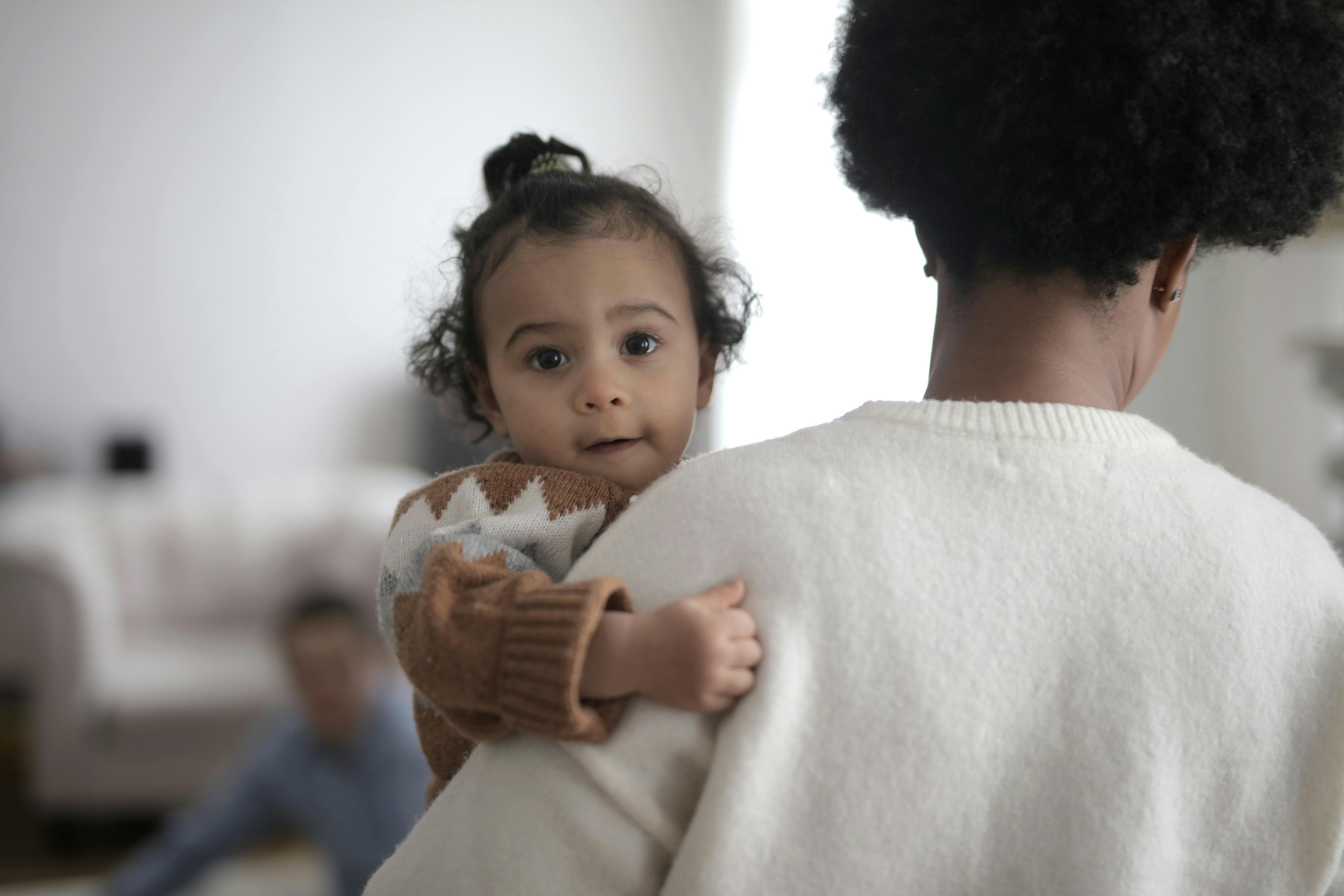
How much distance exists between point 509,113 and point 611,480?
4529mm

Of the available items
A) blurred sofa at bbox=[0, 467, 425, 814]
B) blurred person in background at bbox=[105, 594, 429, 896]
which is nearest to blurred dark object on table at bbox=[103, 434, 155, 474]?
blurred sofa at bbox=[0, 467, 425, 814]

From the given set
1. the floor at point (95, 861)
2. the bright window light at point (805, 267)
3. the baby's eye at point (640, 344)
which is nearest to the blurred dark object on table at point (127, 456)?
the floor at point (95, 861)

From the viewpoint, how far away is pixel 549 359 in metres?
0.92

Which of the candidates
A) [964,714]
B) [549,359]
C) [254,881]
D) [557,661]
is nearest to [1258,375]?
[549,359]

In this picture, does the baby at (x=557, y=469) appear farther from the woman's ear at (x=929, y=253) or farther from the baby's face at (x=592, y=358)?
the woman's ear at (x=929, y=253)

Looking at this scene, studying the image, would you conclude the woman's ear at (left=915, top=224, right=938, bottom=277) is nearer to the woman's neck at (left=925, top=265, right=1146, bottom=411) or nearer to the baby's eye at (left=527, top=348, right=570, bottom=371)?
the woman's neck at (left=925, top=265, right=1146, bottom=411)

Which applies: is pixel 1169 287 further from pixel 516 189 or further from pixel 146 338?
pixel 146 338

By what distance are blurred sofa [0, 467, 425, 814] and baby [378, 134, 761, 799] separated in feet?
7.59

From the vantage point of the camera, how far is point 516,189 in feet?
3.30

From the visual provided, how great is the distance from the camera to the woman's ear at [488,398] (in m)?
1.04

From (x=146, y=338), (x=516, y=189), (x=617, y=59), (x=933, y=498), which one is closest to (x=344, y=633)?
(x=516, y=189)

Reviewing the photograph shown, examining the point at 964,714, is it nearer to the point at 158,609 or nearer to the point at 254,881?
the point at 254,881

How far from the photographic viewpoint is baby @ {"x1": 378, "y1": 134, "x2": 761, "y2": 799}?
0.60 meters

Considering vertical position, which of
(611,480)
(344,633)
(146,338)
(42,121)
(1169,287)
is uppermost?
(42,121)
